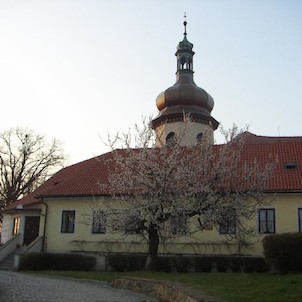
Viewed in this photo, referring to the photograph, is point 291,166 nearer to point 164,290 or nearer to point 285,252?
point 285,252

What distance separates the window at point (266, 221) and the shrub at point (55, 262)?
9463mm

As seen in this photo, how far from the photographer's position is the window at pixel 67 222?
28.7m

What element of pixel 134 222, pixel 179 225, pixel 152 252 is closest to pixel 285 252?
pixel 179 225

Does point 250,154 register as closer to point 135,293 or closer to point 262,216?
point 262,216

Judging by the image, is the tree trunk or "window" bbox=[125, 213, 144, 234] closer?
"window" bbox=[125, 213, 144, 234]

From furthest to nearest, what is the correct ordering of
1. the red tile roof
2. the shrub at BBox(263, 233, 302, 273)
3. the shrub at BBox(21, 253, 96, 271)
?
the red tile roof
the shrub at BBox(21, 253, 96, 271)
the shrub at BBox(263, 233, 302, 273)

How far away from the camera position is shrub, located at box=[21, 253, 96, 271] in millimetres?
24625

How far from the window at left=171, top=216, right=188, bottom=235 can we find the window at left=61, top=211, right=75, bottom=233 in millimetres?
8656

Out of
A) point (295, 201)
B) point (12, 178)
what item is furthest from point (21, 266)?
point (12, 178)

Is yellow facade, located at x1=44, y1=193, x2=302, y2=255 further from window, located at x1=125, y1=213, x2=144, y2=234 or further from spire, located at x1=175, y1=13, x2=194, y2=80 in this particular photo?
spire, located at x1=175, y1=13, x2=194, y2=80

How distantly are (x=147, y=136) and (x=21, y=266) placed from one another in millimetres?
9715

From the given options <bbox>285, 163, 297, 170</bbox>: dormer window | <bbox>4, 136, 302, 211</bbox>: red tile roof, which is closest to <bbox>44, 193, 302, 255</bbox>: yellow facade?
<bbox>4, 136, 302, 211</bbox>: red tile roof

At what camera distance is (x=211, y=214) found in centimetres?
2112

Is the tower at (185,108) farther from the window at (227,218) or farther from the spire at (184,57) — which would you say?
the window at (227,218)
